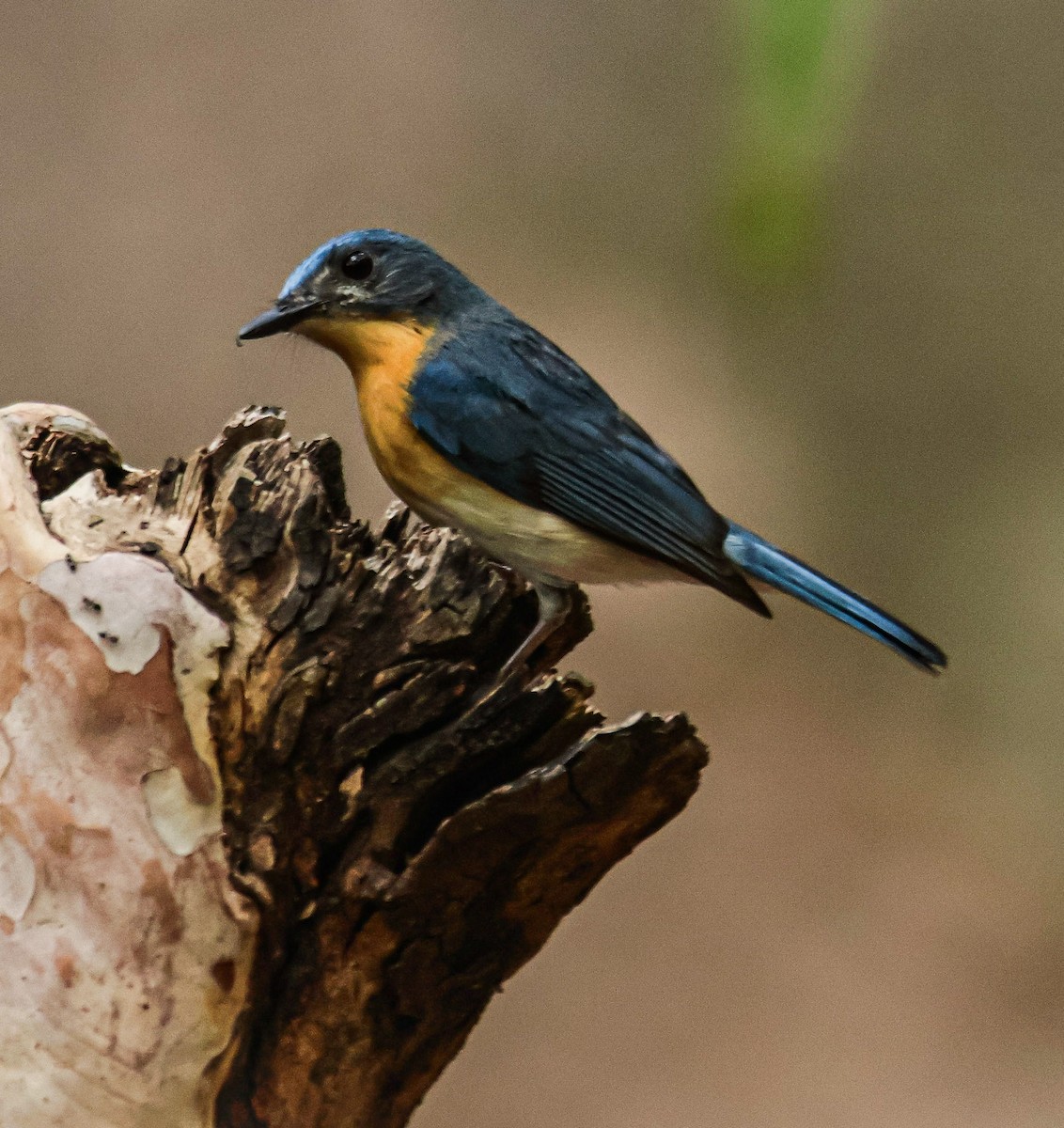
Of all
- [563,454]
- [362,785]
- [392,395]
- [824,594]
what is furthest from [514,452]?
[362,785]

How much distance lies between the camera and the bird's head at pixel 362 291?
233 cm

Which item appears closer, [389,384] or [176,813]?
[176,813]

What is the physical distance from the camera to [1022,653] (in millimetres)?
4281

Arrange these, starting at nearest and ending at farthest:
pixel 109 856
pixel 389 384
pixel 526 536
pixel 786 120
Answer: pixel 109 856 < pixel 786 120 < pixel 526 536 < pixel 389 384

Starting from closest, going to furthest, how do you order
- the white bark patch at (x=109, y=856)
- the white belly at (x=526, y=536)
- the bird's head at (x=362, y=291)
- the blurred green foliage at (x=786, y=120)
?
1. the white bark patch at (x=109, y=856)
2. the blurred green foliage at (x=786, y=120)
3. the white belly at (x=526, y=536)
4. the bird's head at (x=362, y=291)

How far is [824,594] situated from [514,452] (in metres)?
0.53

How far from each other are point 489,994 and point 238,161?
108 inches

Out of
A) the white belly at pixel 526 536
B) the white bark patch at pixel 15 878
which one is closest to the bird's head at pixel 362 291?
the white belly at pixel 526 536

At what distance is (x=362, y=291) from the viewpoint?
237 cm

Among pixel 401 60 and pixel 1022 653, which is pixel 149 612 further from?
pixel 1022 653

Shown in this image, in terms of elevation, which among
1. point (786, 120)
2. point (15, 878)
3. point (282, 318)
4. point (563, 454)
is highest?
point (786, 120)

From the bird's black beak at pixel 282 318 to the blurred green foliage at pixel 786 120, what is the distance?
2.50 feet

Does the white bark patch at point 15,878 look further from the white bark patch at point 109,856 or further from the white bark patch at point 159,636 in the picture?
the white bark patch at point 159,636

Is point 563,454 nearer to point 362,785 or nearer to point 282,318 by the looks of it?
point 282,318
